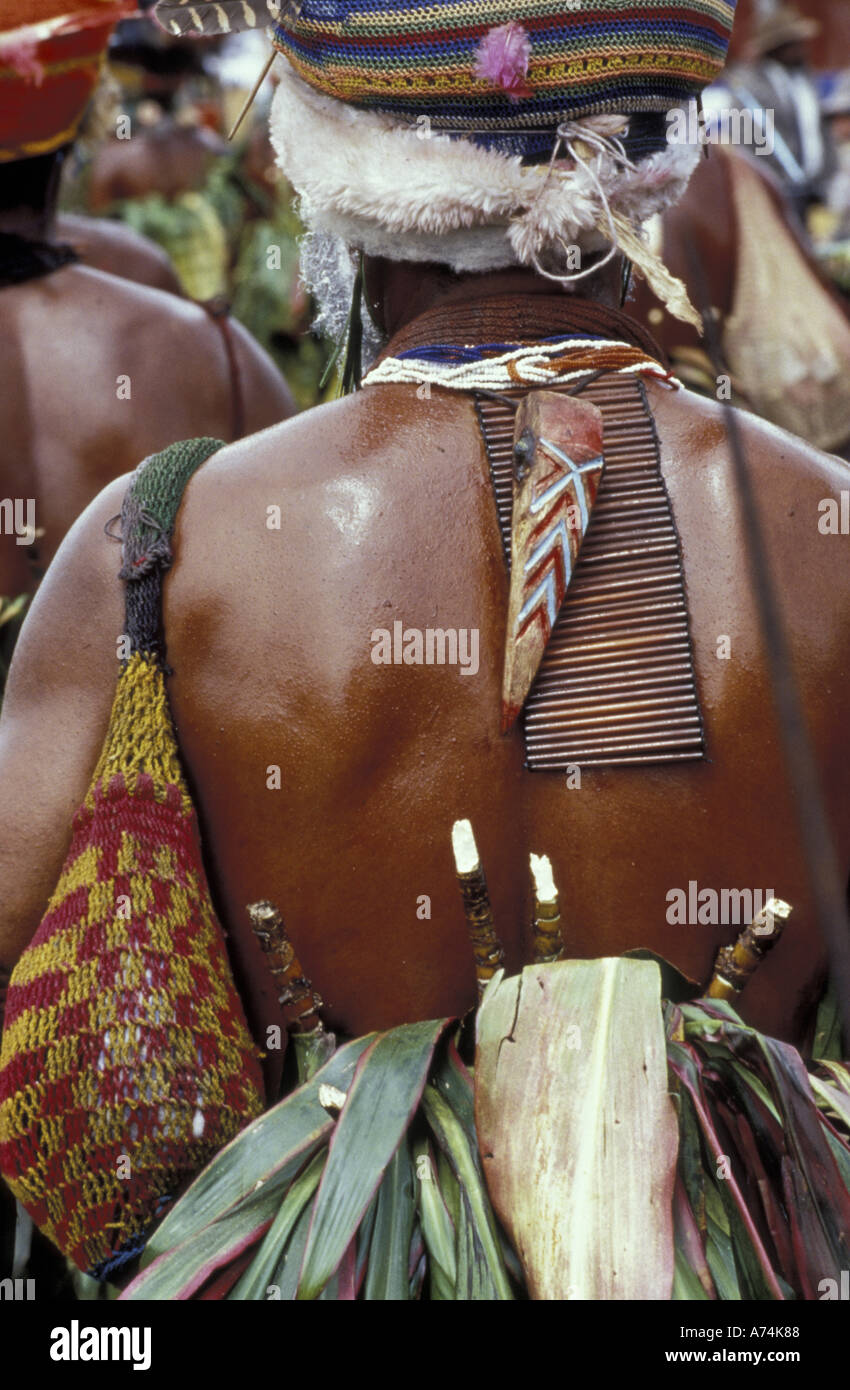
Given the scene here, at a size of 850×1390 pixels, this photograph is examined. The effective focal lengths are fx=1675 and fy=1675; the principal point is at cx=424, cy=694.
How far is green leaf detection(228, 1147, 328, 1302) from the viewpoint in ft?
5.10

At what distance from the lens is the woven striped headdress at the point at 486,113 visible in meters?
1.73

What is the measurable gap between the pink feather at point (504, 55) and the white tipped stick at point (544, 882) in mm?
801

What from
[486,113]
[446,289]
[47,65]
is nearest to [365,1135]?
[446,289]

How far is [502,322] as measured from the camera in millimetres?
1828

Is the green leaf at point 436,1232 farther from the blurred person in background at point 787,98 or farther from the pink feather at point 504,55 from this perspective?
the blurred person in background at point 787,98

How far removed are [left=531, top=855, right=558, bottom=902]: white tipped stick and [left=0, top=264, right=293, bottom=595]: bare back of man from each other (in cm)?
187

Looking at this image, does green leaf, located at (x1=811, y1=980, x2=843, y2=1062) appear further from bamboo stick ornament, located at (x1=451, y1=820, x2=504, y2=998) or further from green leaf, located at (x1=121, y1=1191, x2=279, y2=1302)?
green leaf, located at (x1=121, y1=1191, x2=279, y2=1302)

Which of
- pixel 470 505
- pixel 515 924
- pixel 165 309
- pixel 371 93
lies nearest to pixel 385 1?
pixel 371 93

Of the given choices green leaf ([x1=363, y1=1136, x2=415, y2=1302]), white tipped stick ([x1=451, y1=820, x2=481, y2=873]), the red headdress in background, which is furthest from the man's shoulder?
the red headdress in background

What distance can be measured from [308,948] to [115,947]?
0.20 metres

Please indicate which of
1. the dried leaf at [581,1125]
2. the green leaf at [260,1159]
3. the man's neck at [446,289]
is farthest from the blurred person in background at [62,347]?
the dried leaf at [581,1125]

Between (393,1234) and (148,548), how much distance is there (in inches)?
28.3

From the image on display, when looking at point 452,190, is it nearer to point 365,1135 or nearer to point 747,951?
point 747,951

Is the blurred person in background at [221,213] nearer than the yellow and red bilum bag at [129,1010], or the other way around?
the yellow and red bilum bag at [129,1010]
